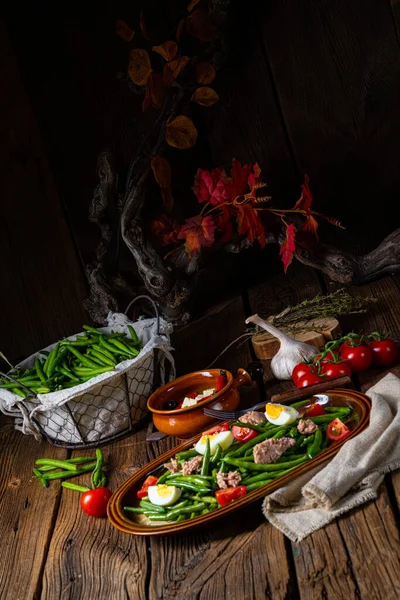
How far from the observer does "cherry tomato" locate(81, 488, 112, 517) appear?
263 centimetres

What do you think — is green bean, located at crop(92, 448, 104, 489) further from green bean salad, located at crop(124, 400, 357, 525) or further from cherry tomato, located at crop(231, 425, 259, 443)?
cherry tomato, located at crop(231, 425, 259, 443)

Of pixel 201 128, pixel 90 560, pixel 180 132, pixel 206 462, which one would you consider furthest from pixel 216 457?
pixel 201 128

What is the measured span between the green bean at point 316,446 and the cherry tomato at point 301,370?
0.59 metres

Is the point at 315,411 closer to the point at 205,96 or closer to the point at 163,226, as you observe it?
the point at 163,226

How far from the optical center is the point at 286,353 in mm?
3270

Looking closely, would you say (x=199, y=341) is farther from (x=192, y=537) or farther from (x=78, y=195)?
(x=192, y=537)

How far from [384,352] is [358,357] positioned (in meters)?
0.11

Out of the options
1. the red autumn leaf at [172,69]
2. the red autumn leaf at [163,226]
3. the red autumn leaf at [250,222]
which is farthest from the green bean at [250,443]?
the red autumn leaf at [172,69]

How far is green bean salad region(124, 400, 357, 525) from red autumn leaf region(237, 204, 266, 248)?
51.7 inches

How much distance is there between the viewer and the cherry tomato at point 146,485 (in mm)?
2502

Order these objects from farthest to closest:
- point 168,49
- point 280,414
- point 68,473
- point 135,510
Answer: point 168,49 → point 68,473 → point 280,414 → point 135,510

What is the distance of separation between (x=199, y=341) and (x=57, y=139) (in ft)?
4.38

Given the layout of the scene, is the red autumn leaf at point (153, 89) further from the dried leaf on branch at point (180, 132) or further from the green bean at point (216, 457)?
the green bean at point (216, 457)

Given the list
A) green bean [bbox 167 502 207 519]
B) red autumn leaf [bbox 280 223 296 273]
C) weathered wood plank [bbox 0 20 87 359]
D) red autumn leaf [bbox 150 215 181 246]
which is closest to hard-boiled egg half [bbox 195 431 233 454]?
green bean [bbox 167 502 207 519]
